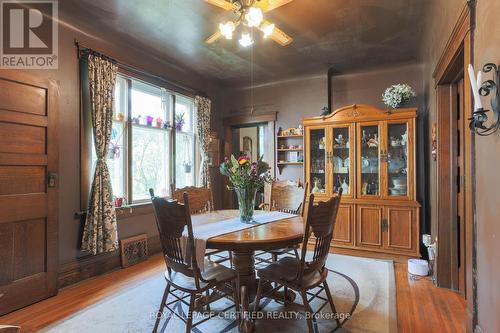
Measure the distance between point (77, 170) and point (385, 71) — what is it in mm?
4527

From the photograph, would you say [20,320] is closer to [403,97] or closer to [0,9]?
[0,9]

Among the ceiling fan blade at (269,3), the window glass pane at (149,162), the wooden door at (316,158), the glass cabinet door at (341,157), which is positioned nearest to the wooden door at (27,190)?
the window glass pane at (149,162)

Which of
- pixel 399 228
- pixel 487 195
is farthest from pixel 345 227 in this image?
pixel 487 195

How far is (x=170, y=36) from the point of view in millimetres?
3514

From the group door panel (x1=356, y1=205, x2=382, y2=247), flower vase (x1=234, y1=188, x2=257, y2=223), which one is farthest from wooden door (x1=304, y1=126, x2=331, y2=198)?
flower vase (x1=234, y1=188, x2=257, y2=223)

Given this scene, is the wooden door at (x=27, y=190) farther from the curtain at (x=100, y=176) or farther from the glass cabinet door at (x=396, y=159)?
the glass cabinet door at (x=396, y=159)

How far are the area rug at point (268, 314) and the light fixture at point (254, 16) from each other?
7.38ft

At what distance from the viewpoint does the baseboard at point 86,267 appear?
2.94 m

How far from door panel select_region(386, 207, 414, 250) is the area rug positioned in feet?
2.87

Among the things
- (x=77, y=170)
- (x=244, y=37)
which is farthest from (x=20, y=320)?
(x=244, y=37)

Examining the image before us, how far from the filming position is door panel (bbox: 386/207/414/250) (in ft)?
12.2

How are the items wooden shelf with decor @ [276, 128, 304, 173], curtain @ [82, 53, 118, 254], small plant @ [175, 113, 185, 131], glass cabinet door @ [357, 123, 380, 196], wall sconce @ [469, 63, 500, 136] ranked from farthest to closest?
1. wooden shelf with decor @ [276, 128, 304, 173]
2. small plant @ [175, 113, 185, 131]
3. glass cabinet door @ [357, 123, 380, 196]
4. curtain @ [82, 53, 118, 254]
5. wall sconce @ [469, 63, 500, 136]

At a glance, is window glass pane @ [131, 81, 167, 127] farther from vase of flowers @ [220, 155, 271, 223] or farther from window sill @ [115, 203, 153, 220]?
vase of flowers @ [220, 155, 271, 223]

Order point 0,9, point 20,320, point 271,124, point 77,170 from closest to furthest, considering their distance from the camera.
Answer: point 20,320, point 0,9, point 77,170, point 271,124
